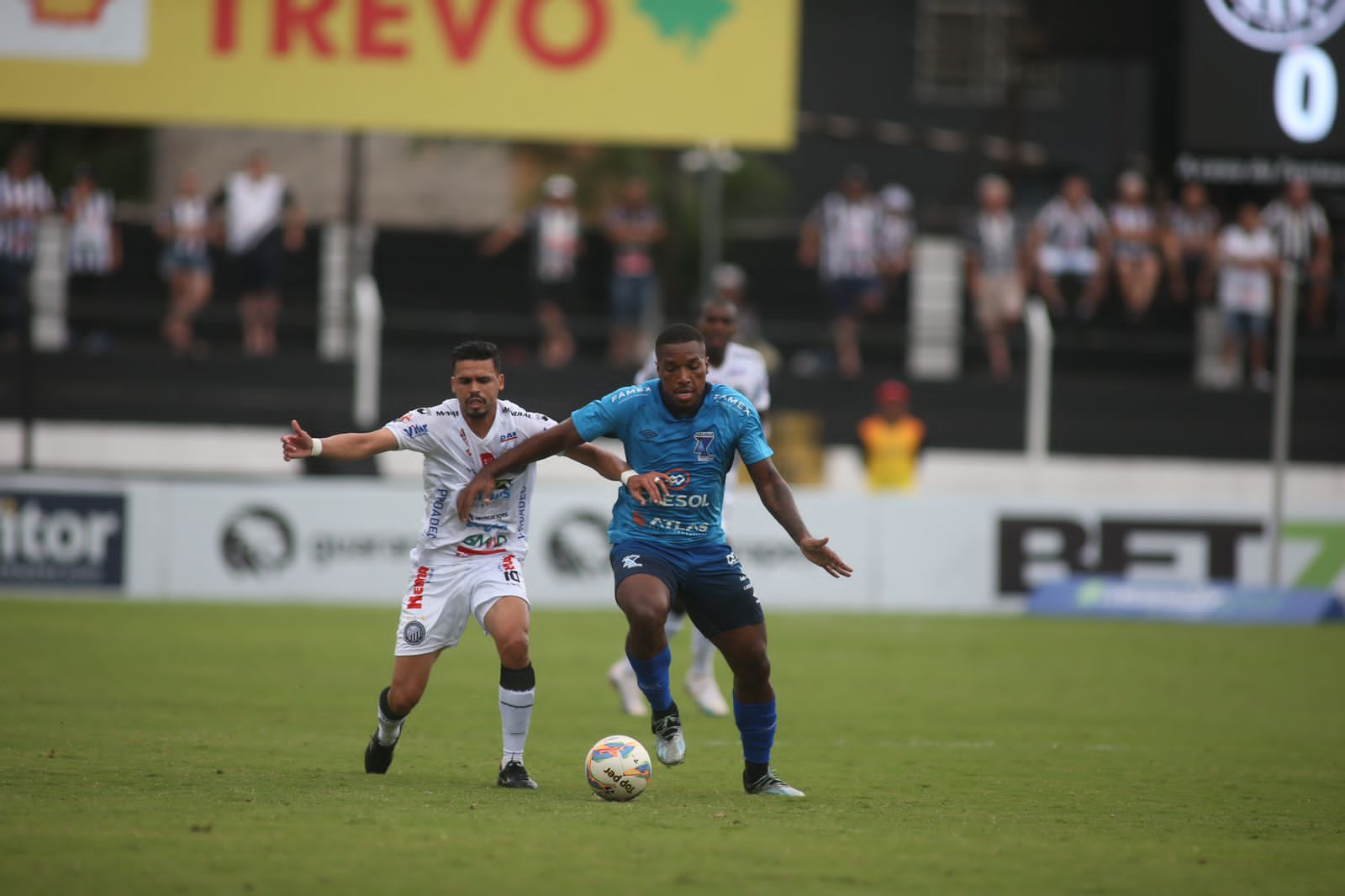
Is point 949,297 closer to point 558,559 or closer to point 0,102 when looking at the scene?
point 558,559

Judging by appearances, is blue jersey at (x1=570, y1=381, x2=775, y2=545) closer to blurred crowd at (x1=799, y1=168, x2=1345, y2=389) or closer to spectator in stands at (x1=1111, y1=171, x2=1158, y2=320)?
blurred crowd at (x1=799, y1=168, x2=1345, y2=389)

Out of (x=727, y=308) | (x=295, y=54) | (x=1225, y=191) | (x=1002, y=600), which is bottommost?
(x=1002, y=600)

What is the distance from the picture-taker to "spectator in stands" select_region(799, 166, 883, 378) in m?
21.4

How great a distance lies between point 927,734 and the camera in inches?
419

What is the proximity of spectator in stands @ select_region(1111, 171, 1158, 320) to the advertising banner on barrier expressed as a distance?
1235 centimetres

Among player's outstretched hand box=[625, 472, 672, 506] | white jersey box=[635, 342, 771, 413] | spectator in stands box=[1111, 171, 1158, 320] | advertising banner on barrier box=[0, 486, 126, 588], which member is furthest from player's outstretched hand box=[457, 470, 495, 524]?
spectator in stands box=[1111, 171, 1158, 320]

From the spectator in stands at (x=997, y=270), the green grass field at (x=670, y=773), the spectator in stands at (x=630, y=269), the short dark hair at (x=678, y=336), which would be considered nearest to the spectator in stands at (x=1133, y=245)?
the spectator in stands at (x=997, y=270)

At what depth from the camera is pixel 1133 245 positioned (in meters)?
22.0

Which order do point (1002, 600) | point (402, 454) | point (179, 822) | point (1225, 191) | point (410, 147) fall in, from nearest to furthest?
point (179, 822) < point (1225, 191) < point (1002, 600) < point (402, 454) < point (410, 147)

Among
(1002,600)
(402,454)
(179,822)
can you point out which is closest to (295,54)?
(402,454)

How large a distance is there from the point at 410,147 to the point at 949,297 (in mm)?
14497

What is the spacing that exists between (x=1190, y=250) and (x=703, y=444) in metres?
15.8

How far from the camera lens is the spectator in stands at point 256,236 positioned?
20.5 m

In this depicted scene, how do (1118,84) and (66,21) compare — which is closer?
(66,21)
